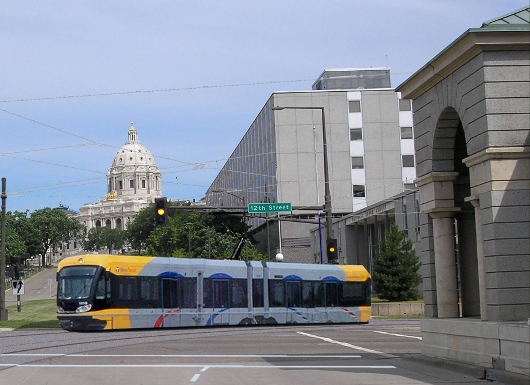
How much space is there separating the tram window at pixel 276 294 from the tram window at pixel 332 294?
243 centimetres

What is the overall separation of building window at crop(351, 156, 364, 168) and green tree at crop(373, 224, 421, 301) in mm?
28991

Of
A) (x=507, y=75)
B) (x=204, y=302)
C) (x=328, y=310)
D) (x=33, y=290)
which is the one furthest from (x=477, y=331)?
(x=33, y=290)

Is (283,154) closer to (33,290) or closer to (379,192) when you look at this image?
(379,192)

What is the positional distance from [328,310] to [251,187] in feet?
163

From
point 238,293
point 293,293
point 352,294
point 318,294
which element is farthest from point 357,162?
point 238,293

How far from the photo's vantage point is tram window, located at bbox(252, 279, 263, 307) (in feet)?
128

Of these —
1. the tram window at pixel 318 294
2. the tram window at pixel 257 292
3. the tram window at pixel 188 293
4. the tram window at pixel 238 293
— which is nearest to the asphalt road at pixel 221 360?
the tram window at pixel 188 293

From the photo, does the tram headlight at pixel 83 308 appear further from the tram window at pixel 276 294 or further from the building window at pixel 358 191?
the building window at pixel 358 191

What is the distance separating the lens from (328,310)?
41.1m

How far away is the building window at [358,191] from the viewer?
262 feet

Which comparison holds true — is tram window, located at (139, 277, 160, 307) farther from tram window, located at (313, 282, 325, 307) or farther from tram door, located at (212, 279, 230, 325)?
tram window, located at (313, 282, 325, 307)

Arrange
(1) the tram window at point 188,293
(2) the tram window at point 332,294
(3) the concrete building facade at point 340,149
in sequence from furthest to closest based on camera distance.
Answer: (3) the concrete building facade at point 340,149, (2) the tram window at point 332,294, (1) the tram window at point 188,293

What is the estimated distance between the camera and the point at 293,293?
40.0 metres

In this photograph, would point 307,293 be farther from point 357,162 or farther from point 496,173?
point 357,162
